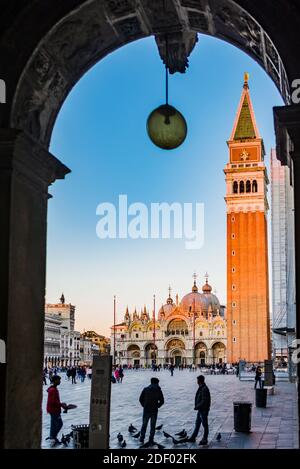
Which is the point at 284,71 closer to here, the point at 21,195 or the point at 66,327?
the point at 21,195

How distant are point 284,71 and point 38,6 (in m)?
2.49

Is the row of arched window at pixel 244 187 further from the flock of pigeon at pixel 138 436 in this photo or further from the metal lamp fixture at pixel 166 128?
the metal lamp fixture at pixel 166 128

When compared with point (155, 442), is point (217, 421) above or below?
below

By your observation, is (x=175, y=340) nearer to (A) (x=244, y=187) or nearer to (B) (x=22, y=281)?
(A) (x=244, y=187)

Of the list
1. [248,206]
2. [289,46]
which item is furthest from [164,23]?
[248,206]

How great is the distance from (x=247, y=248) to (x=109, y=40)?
79.3 m

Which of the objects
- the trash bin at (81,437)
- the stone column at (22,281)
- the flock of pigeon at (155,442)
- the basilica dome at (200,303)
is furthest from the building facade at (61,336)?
the stone column at (22,281)

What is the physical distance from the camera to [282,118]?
6195 millimetres

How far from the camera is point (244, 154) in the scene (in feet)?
306

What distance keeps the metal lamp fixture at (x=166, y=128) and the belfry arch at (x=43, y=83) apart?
99 cm

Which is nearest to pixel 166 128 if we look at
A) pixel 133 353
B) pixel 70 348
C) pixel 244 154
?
pixel 244 154
